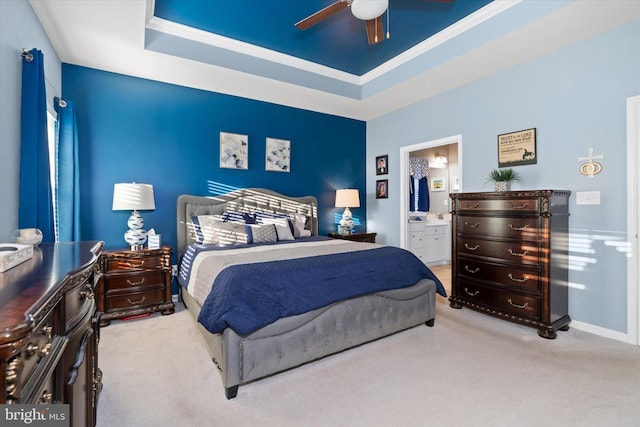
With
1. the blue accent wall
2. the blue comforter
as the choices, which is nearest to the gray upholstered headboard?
the blue accent wall

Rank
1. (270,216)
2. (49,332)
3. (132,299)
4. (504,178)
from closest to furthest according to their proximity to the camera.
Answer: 1. (49,332)
2. (132,299)
3. (504,178)
4. (270,216)

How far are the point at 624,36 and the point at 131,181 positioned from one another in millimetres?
5166

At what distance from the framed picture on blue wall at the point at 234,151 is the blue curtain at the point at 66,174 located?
1.63 meters

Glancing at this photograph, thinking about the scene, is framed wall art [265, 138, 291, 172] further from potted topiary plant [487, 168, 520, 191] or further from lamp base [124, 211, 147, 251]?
potted topiary plant [487, 168, 520, 191]

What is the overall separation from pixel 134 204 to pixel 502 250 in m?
3.86

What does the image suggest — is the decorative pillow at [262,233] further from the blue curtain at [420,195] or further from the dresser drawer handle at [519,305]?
the blue curtain at [420,195]

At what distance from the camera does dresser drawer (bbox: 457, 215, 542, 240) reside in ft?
9.46

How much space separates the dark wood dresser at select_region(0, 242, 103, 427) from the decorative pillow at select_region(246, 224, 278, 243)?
2.15m

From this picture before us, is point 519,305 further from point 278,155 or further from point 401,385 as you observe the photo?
point 278,155

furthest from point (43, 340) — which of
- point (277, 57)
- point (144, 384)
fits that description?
point (277, 57)

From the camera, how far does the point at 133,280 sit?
3230 mm

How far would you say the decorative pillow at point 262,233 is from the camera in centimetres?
365

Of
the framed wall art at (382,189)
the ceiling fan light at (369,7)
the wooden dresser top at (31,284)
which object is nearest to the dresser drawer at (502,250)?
the framed wall art at (382,189)

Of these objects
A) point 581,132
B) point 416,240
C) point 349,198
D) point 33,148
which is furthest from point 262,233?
point 581,132
